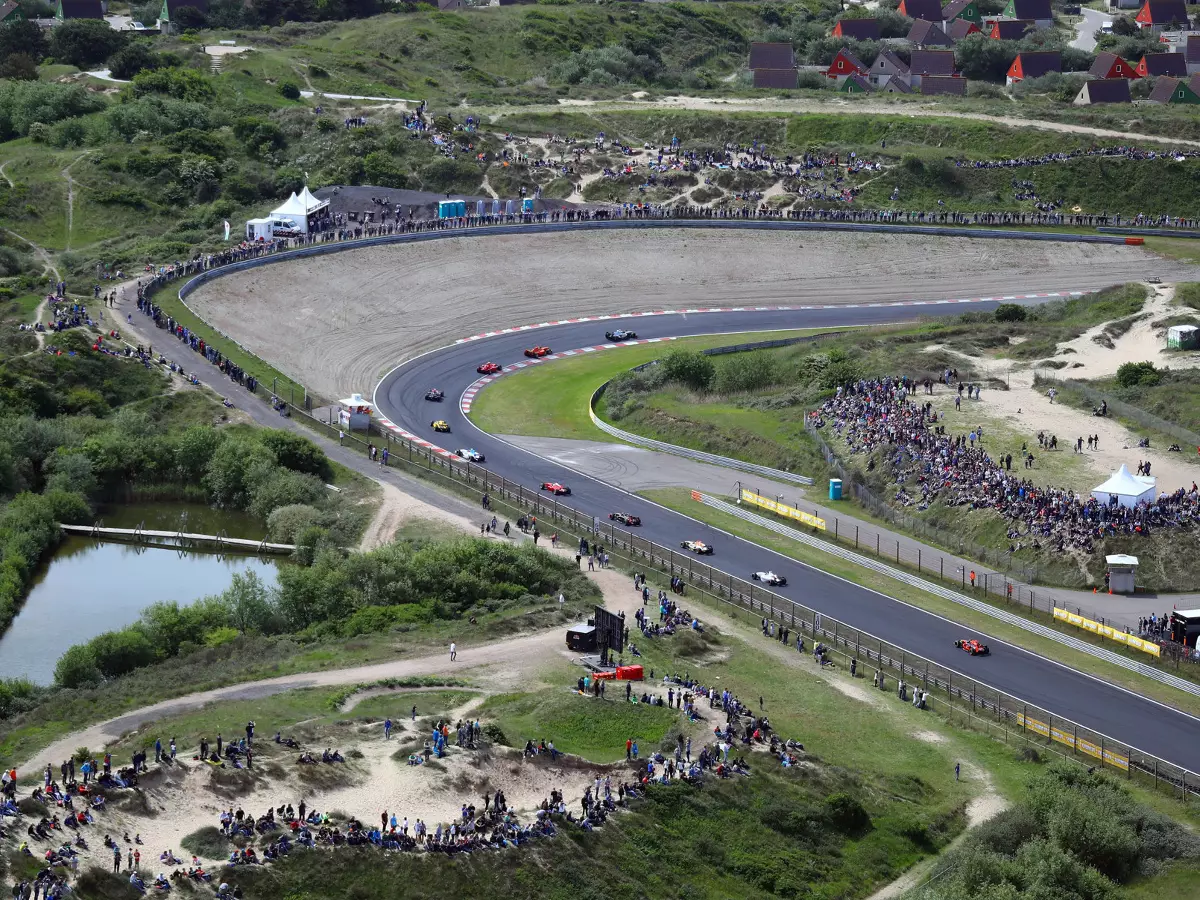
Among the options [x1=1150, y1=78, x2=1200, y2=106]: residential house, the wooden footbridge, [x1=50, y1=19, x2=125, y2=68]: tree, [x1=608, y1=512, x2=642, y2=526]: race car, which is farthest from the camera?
[x1=1150, y1=78, x2=1200, y2=106]: residential house

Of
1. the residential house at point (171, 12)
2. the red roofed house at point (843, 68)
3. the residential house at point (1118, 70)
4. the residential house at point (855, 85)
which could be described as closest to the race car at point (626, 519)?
the residential house at point (855, 85)

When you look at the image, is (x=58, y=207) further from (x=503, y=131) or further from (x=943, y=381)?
(x=943, y=381)

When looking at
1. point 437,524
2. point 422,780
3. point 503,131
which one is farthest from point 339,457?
point 503,131

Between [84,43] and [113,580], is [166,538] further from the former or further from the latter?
[84,43]

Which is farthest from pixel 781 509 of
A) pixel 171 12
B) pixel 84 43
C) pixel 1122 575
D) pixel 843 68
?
pixel 171 12

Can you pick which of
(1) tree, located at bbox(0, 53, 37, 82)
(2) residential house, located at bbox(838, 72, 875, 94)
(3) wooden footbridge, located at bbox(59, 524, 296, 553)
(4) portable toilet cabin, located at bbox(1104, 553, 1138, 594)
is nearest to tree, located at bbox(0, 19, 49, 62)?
(1) tree, located at bbox(0, 53, 37, 82)

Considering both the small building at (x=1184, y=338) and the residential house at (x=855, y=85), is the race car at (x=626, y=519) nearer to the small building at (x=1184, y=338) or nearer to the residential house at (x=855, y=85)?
the small building at (x=1184, y=338)

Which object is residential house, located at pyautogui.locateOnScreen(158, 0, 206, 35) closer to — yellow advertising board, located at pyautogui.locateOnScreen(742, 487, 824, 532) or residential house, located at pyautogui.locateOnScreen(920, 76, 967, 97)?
residential house, located at pyautogui.locateOnScreen(920, 76, 967, 97)
